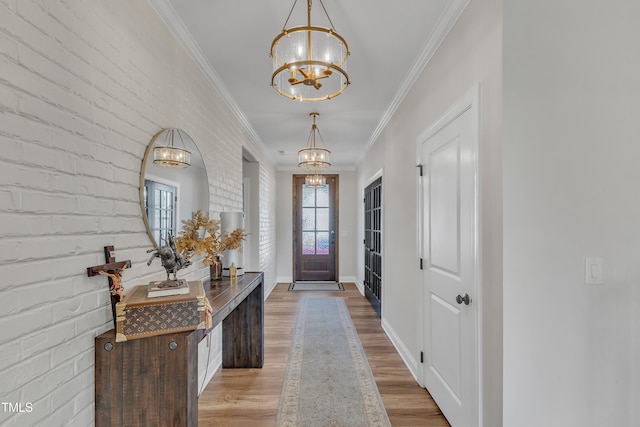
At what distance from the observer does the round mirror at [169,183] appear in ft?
5.77

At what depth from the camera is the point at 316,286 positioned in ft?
21.4

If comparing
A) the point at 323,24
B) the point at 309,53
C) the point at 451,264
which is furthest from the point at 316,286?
the point at 309,53

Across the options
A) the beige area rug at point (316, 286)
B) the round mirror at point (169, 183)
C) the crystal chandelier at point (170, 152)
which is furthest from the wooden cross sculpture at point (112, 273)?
the beige area rug at point (316, 286)

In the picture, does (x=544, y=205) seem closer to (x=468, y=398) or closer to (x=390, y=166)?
→ (x=468, y=398)

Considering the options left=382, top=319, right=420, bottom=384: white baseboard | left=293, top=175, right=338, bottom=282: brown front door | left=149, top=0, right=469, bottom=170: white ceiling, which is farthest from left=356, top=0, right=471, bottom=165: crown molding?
left=293, top=175, right=338, bottom=282: brown front door

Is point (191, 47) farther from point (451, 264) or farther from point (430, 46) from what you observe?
point (451, 264)

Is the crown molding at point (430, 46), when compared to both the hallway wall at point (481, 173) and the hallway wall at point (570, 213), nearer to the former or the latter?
the hallway wall at point (481, 173)

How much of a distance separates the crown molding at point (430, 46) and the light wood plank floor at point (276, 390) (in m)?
2.48

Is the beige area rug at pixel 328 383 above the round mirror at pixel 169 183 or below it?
below

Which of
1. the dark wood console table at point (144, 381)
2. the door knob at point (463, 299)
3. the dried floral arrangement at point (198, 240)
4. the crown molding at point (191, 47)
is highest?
the crown molding at point (191, 47)

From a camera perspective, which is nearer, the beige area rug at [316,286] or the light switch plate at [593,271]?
the light switch plate at [593,271]

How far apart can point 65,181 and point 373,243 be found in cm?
426

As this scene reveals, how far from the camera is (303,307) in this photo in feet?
16.2

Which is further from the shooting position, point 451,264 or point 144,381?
point 451,264
